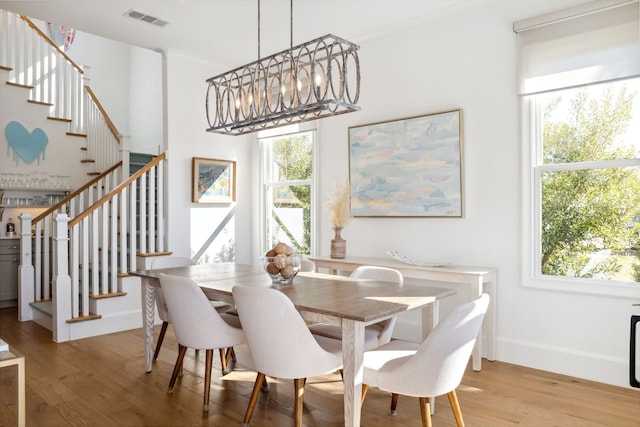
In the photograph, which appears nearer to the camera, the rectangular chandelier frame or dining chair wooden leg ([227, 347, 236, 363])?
the rectangular chandelier frame

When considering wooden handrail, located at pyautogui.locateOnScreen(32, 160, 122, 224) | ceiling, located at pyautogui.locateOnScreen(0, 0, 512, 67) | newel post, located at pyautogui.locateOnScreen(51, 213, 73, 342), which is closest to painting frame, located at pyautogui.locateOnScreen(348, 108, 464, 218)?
ceiling, located at pyautogui.locateOnScreen(0, 0, 512, 67)

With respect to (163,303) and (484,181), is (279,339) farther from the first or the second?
(484,181)

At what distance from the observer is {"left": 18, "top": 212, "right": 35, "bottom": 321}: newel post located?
15.9 ft

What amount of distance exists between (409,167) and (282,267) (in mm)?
1877

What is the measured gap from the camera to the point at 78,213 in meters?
5.61

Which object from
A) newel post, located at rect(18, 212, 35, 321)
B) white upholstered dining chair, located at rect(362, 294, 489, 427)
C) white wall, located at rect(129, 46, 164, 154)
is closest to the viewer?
white upholstered dining chair, located at rect(362, 294, 489, 427)

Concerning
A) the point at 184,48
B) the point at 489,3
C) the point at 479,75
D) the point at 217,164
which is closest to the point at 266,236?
the point at 217,164

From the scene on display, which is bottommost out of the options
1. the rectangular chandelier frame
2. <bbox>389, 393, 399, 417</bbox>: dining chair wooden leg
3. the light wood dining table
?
<bbox>389, 393, 399, 417</bbox>: dining chair wooden leg

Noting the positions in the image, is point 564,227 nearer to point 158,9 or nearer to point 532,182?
point 532,182

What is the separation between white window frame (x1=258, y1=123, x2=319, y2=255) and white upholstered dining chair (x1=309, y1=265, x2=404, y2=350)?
74.5 inches

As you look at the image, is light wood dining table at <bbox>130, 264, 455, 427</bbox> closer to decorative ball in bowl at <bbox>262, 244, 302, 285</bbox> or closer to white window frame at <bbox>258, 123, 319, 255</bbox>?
decorative ball in bowl at <bbox>262, 244, 302, 285</bbox>

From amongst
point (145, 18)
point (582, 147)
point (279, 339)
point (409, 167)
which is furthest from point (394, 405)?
point (145, 18)

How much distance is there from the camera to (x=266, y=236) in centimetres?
576

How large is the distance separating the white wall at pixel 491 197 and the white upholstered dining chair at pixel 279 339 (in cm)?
197
